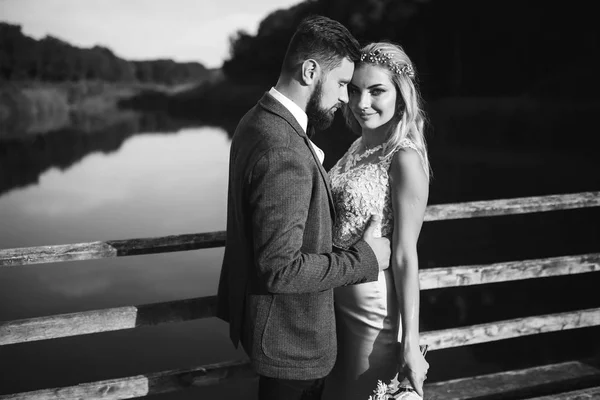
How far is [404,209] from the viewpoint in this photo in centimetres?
256

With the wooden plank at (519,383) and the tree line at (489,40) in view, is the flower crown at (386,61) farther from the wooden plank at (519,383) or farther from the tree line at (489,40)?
the tree line at (489,40)

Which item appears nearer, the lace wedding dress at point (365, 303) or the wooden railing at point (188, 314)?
the lace wedding dress at point (365, 303)

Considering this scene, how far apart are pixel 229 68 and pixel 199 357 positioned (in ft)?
162

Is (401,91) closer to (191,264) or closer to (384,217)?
(384,217)

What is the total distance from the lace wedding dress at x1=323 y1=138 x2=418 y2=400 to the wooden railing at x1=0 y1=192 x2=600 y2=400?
2.20 feet

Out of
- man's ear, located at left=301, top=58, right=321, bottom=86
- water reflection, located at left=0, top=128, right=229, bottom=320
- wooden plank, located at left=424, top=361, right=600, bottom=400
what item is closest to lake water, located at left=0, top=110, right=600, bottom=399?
water reflection, located at left=0, top=128, right=229, bottom=320

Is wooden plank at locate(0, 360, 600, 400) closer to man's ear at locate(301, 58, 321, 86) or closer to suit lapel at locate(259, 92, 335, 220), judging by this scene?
suit lapel at locate(259, 92, 335, 220)

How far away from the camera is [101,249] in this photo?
285 cm

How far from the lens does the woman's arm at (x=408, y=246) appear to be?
101 inches

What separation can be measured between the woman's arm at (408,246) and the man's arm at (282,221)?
61 cm

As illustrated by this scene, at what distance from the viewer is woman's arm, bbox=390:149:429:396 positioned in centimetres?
256

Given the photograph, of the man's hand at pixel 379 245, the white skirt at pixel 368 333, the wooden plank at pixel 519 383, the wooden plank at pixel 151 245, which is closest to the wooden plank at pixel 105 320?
the wooden plank at pixel 151 245

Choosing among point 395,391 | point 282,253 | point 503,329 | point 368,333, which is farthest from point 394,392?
point 503,329

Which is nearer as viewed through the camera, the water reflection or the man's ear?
the man's ear
